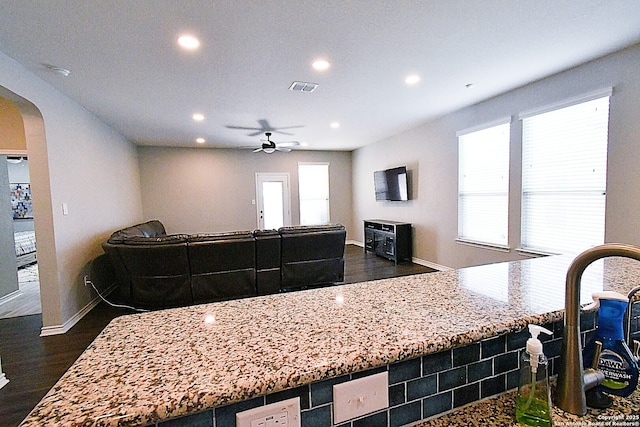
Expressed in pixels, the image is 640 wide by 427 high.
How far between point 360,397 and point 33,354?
3465 millimetres

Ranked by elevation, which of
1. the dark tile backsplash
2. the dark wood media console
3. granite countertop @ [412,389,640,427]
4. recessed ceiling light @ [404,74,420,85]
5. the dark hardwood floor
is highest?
recessed ceiling light @ [404,74,420,85]

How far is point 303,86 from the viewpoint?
3.42m

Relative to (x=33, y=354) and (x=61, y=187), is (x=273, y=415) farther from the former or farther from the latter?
(x=61, y=187)

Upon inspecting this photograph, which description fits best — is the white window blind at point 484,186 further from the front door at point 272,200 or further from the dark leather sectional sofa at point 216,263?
the front door at point 272,200

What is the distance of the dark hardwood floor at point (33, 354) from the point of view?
2.05 metres

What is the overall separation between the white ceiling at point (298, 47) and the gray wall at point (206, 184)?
2715 mm

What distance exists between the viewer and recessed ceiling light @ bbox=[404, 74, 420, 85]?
3209 mm

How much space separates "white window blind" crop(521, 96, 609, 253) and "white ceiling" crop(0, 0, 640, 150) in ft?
1.83

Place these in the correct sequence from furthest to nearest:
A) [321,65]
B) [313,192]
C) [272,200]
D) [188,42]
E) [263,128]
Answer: [313,192] → [272,200] → [263,128] → [321,65] → [188,42]

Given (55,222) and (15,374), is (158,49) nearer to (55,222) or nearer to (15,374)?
(55,222)

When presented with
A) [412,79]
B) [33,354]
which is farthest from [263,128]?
[33,354]

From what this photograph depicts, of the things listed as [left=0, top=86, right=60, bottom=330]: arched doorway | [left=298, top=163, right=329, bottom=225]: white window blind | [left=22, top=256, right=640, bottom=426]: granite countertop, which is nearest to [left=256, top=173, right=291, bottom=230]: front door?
[left=298, top=163, right=329, bottom=225]: white window blind

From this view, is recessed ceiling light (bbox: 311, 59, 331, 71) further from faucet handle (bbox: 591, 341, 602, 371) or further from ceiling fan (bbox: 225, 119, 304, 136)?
faucet handle (bbox: 591, 341, 602, 371)

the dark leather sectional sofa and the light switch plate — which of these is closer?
the light switch plate
